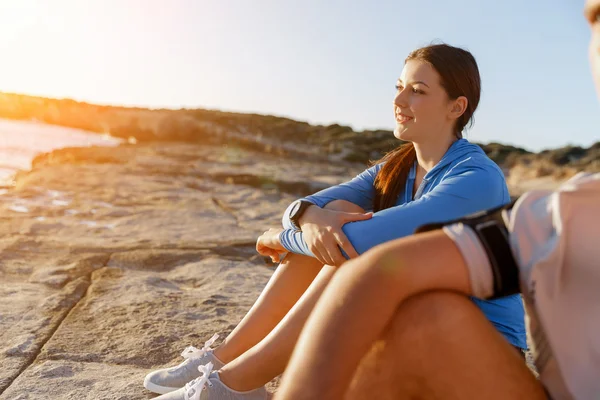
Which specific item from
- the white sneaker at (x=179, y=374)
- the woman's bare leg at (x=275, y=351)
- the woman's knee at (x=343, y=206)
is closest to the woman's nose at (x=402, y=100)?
the woman's knee at (x=343, y=206)

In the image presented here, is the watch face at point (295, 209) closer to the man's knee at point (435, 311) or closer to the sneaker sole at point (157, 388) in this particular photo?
the sneaker sole at point (157, 388)

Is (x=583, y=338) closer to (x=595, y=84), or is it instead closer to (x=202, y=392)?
(x=595, y=84)

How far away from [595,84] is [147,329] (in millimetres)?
2002

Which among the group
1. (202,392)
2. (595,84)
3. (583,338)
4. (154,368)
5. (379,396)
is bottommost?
(154,368)

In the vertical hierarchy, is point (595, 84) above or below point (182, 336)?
above

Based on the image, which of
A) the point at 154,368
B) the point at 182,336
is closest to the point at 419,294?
the point at 154,368

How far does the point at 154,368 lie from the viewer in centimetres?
212

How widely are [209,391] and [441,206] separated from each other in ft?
2.79

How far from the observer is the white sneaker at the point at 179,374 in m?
1.86

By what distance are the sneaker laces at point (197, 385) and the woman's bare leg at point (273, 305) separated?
18 centimetres

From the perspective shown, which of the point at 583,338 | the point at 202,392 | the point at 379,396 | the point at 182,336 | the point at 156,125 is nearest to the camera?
the point at 583,338

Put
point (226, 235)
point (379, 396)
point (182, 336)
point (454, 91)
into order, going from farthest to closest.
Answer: point (226, 235) < point (182, 336) < point (454, 91) < point (379, 396)

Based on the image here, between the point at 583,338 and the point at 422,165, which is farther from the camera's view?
the point at 422,165

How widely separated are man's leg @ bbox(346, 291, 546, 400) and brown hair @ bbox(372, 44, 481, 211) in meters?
1.20
